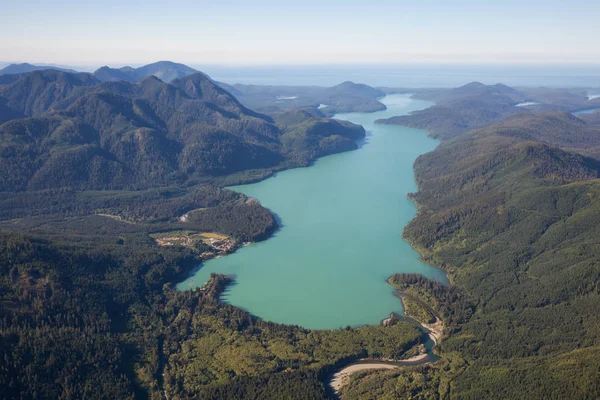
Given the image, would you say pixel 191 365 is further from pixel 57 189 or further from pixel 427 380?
pixel 57 189

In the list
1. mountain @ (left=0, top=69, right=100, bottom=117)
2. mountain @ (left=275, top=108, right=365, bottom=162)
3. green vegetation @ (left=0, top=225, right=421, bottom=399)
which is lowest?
green vegetation @ (left=0, top=225, right=421, bottom=399)

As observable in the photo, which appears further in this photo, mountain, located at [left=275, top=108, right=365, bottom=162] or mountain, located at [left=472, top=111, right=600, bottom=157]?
mountain, located at [left=275, top=108, right=365, bottom=162]

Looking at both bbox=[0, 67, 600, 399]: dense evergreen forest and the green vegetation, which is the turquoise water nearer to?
bbox=[0, 67, 600, 399]: dense evergreen forest

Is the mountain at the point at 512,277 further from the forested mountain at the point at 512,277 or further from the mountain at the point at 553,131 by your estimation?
the mountain at the point at 553,131

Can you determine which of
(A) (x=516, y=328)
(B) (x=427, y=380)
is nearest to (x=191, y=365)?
(B) (x=427, y=380)

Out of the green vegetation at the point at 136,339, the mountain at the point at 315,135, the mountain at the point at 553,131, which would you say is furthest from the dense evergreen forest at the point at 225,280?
the mountain at the point at 315,135

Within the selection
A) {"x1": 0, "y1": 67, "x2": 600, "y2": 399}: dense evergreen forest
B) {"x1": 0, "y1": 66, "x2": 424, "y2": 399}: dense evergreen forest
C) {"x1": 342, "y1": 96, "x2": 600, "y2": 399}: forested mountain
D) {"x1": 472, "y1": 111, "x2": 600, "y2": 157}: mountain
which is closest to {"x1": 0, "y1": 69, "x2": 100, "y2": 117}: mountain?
{"x1": 0, "y1": 66, "x2": 424, "y2": 399}: dense evergreen forest

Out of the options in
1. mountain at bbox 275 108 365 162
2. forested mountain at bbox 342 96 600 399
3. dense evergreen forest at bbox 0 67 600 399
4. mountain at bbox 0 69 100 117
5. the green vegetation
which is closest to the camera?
forested mountain at bbox 342 96 600 399
